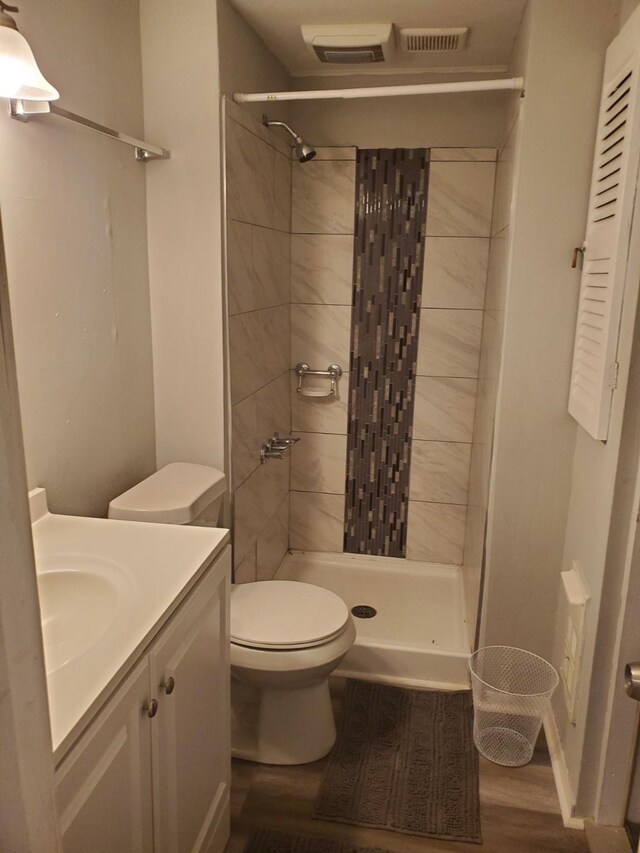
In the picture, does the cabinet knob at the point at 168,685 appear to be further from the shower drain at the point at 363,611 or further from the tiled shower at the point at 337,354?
the shower drain at the point at 363,611

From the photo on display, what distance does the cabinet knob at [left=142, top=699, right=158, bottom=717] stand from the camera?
1201 mm

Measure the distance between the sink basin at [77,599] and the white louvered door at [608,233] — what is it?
3.96 ft

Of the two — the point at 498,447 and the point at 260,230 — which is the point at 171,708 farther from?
the point at 260,230

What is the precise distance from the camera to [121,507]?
6.23ft

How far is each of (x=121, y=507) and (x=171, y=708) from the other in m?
0.71

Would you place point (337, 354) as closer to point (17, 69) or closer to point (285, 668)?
point (285, 668)

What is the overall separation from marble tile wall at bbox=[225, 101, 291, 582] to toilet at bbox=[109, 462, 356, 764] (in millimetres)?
301

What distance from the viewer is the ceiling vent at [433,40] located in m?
2.32

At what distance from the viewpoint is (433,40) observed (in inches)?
94.5

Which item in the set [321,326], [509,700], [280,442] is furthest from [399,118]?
[509,700]

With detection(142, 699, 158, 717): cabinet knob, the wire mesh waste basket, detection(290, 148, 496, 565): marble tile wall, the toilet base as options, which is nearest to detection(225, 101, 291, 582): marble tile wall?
detection(290, 148, 496, 565): marble tile wall

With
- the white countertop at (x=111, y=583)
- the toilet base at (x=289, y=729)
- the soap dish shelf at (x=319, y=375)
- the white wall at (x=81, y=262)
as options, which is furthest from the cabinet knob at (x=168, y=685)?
the soap dish shelf at (x=319, y=375)

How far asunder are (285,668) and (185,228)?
1.38m

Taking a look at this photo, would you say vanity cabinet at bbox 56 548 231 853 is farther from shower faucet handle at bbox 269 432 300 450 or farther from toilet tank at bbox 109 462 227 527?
shower faucet handle at bbox 269 432 300 450
